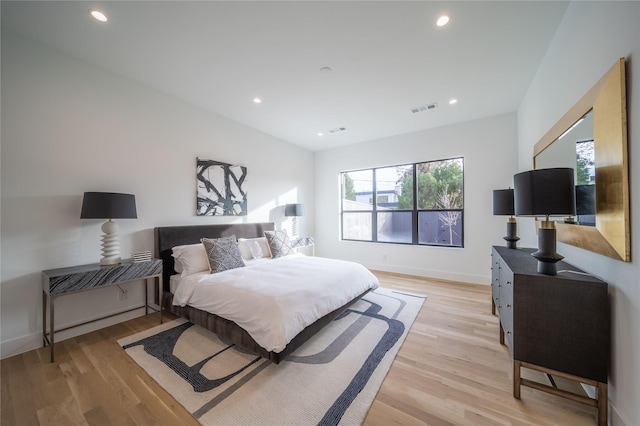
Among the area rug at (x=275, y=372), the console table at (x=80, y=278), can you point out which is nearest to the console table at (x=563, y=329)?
the area rug at (x=275, y=372)

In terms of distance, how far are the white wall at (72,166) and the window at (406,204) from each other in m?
3.49

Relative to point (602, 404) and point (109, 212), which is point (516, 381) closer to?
point (602, 404)

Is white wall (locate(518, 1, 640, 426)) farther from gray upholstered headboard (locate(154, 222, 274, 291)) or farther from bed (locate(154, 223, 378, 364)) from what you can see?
gray upholstered headboard (locate(154, 222, 274, 291))

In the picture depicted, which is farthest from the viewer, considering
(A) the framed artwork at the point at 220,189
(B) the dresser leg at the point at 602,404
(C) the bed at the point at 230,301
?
(A) the framed artwork at the point at 220,189

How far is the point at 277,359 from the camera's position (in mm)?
1877

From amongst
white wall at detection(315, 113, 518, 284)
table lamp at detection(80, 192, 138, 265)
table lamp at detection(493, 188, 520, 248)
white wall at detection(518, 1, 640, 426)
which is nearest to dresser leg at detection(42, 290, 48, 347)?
table lamp at detection(80, 192, 138, 265)

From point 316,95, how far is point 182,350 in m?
3.40

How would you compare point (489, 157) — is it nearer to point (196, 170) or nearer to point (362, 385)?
point (362, 385)

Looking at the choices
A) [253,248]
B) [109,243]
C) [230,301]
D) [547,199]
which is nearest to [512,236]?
[547,199]

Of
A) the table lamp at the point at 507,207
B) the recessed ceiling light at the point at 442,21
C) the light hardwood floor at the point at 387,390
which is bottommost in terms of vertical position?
the light hardwood floor at the point at 387,390

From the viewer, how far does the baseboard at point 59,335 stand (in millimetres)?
2088

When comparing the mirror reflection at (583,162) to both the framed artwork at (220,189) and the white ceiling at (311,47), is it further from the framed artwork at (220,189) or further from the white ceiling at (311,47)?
the framed artwork at (220,189)

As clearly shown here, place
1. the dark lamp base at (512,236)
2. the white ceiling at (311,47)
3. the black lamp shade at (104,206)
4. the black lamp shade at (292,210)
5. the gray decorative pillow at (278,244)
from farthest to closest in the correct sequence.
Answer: the black lamp shade at (292,210) < the gray decorative pillow at (278,244) < the dark lamp base at (512,236) < the black lamp shade at (104,206) < the white ceiling at (311,47)

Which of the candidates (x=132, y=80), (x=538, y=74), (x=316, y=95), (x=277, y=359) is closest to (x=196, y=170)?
(x=132, y=80)
